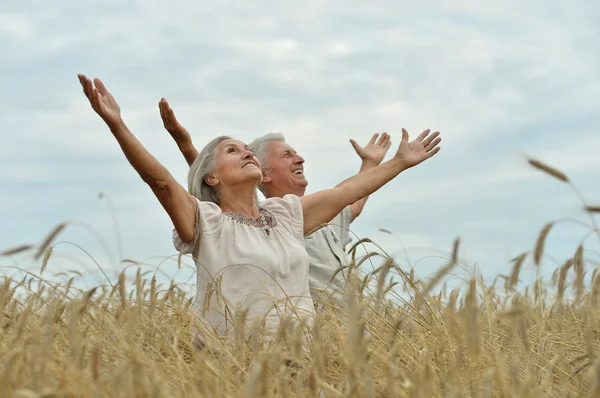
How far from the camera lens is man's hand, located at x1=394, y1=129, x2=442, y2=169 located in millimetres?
3834

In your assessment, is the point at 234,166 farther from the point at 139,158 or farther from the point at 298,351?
the point at 298,351

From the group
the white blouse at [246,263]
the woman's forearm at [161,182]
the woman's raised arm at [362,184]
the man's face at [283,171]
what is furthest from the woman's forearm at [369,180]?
the man's face at [283,171]

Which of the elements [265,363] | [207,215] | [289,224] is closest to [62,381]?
[265,363]

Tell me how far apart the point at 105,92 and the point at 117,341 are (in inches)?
36.0

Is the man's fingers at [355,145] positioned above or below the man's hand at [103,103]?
above

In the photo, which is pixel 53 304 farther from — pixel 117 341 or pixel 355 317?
pixel 355 317

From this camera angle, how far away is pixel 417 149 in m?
3.90

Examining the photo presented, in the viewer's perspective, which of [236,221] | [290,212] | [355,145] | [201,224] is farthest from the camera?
[355,145]

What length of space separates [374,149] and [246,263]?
184 cm

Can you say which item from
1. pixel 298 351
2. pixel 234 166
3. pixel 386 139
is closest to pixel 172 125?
pixel 234 166

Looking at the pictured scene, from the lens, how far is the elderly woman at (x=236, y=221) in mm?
3027

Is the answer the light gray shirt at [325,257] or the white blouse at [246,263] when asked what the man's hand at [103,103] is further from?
the light gray shirt at [325,257]

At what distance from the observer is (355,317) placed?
→ 1970mm

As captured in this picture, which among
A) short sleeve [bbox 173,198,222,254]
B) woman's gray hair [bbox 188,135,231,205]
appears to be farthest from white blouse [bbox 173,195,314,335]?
woman's gray hair [bbox 188,135,231,205]
